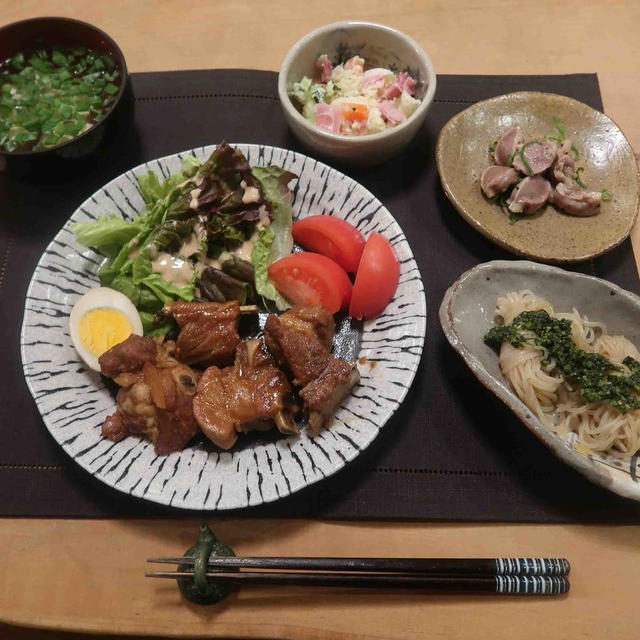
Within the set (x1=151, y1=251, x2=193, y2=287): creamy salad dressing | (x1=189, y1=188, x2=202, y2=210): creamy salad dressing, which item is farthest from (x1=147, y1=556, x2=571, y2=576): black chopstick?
(x1=189, y1=188, x2=202, y2=210): creamy salad dressing

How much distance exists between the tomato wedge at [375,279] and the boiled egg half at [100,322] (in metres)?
1.04

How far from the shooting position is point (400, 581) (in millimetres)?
1974

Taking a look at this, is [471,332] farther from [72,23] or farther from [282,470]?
[72,23]

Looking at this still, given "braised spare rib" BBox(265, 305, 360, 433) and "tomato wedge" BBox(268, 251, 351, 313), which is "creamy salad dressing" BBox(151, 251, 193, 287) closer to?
"tomato wedge" BBox(268, 251, 351, 313)

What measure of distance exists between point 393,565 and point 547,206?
6.50 ft

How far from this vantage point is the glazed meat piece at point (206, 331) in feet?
7.59

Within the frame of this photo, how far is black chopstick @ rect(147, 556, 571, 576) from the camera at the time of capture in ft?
6.49

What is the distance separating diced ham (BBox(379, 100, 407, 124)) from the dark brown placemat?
0.91 ft

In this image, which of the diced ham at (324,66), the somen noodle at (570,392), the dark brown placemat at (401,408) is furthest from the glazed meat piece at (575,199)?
the diced ham at (324,66)

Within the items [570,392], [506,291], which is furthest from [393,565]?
[506,291]

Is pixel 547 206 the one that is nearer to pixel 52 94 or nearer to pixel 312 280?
pixel 312 280

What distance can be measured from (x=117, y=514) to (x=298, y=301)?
48.3 inches

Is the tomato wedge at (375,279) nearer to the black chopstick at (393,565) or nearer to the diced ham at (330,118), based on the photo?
the diced ham at (330,118)

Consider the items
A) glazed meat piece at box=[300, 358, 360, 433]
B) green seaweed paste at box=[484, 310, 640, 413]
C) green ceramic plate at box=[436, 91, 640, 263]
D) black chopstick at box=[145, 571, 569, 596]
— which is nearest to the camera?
black chopstick at box=[145, 571, 569, 596]
